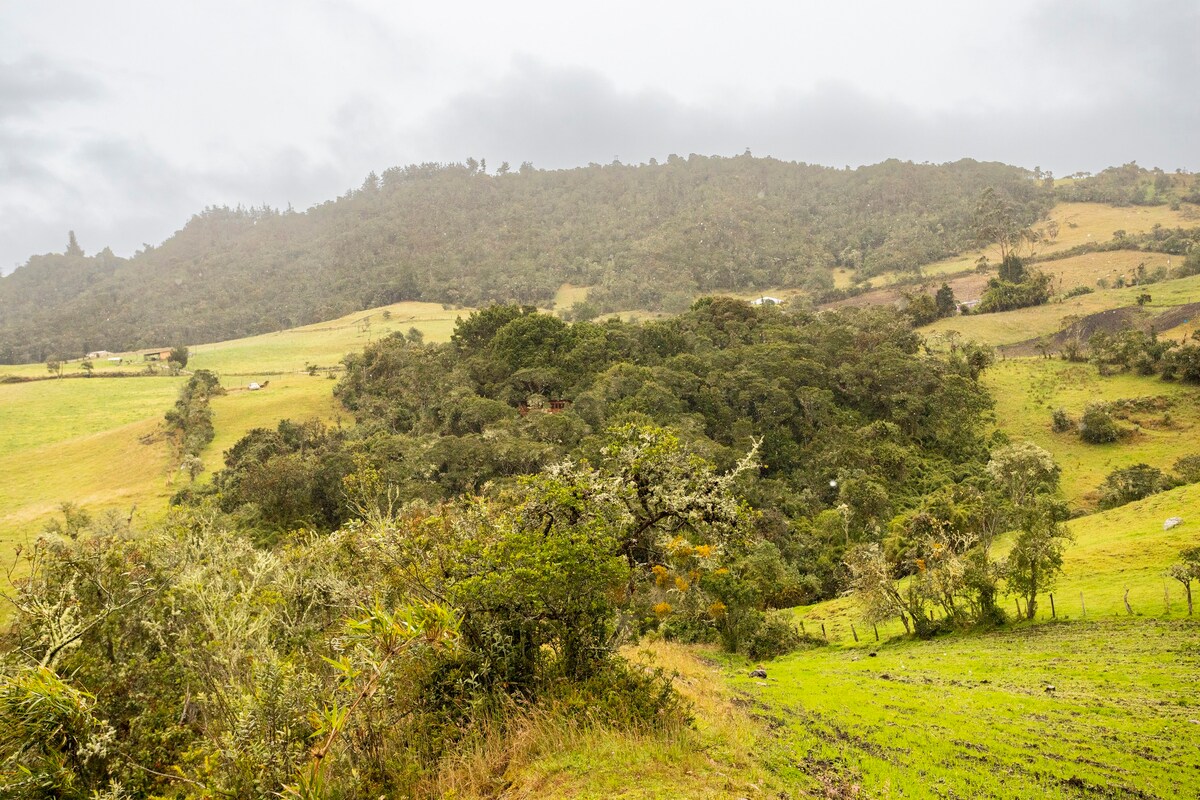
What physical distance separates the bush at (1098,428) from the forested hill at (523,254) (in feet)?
236

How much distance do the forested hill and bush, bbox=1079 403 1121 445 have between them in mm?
71802

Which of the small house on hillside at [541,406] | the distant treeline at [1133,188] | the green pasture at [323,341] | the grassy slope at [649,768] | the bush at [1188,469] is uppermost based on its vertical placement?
the distant treeline at [1133,188]

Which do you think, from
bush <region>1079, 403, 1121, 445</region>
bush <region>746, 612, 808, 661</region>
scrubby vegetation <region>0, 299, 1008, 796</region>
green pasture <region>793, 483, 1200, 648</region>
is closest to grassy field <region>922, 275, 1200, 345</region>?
bush <region>1079, 403, 1121, 445</region>

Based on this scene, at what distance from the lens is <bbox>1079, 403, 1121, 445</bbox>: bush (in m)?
46.3

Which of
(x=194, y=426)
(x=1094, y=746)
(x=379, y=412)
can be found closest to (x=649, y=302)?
(x=379, y=412)

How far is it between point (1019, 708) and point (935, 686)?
8.68ft

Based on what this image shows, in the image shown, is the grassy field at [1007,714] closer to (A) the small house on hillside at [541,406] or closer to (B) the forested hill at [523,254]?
(A) the small house on hillside at [541,406]

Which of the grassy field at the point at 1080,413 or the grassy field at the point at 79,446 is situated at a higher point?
the grassy field at the point at 79,446

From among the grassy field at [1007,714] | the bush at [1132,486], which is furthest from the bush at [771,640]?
the bush at [1132,486]

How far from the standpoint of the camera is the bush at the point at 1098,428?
46312 millimetres

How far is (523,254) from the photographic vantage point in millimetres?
156000

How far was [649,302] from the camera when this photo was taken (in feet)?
395

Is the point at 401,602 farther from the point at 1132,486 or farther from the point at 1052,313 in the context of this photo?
the point at 1052,313

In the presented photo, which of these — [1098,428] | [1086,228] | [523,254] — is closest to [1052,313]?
[1098,428]
